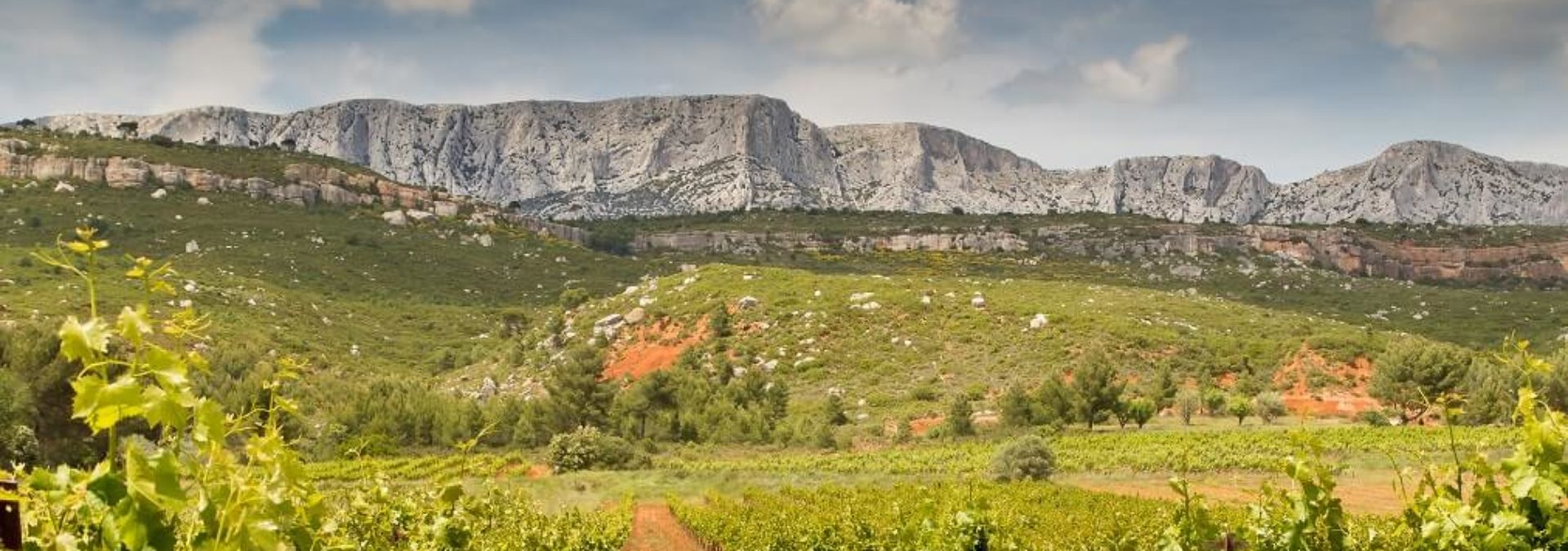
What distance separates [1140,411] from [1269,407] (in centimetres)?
629

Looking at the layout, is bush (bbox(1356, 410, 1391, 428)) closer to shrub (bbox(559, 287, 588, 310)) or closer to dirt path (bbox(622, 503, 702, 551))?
dirt path (bbox(622, 503, 702, 551))

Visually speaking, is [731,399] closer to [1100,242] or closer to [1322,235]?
[1100,242]

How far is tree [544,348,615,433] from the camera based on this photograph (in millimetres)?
44562

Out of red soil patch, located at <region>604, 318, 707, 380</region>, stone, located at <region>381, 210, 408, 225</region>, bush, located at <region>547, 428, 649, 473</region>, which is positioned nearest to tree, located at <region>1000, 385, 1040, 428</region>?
bush, located at <region>547, 428, 649, 473</region>

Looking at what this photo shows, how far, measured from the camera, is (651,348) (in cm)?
6412

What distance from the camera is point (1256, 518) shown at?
4414 millimetres

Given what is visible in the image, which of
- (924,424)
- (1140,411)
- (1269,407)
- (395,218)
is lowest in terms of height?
(924,424)

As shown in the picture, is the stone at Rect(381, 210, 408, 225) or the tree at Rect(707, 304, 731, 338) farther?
the stone at Rect(381, 210, 408, 225)

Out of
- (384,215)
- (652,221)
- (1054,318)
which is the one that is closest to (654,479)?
(1054,318)

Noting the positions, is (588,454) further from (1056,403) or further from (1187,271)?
(1187,271)

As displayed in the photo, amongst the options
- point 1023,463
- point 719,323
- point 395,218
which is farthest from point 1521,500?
point 395,218

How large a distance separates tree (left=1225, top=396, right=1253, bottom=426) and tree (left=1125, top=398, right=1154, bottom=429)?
3.57m

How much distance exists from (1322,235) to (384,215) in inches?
5248

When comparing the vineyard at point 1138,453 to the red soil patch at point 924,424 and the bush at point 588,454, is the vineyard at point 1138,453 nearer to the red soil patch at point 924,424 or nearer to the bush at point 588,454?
the bush at point 588,454
